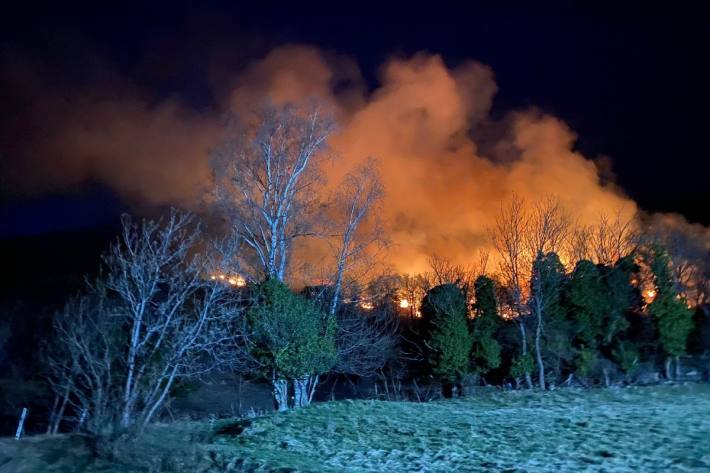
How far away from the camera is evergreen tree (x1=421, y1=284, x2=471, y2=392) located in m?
27.4

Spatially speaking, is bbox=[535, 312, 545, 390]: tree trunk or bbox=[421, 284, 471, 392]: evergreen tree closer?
bbox=[535, 312, 545, 390]: tree trunk

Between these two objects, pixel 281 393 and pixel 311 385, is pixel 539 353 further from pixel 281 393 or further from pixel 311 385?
pixel 281 393

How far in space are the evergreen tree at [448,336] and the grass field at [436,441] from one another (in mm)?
10183

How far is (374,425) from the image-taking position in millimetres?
13625

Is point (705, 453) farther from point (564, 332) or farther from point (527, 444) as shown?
point (564, 332)

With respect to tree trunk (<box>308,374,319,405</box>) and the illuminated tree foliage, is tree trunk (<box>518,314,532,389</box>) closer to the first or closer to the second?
tree trunk (<box>308,374,319,405</box>)

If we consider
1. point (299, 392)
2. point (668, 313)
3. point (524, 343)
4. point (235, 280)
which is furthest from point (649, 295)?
point (235, 280)

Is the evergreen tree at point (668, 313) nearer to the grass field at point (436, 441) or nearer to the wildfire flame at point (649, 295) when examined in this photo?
the wildfire flame at point (649, 295)

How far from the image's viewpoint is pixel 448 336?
27.4 metres

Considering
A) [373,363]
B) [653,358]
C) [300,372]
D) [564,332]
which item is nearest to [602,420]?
[300,372]

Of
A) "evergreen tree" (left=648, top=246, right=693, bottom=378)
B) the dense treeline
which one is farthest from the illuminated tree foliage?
"evergreen tree" (left=648, top=246, right=693, bottom=378)

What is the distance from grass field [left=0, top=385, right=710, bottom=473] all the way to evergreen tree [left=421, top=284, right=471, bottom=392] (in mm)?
10183

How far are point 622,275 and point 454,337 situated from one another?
8.97 meters

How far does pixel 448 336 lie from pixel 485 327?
7.59 feet
